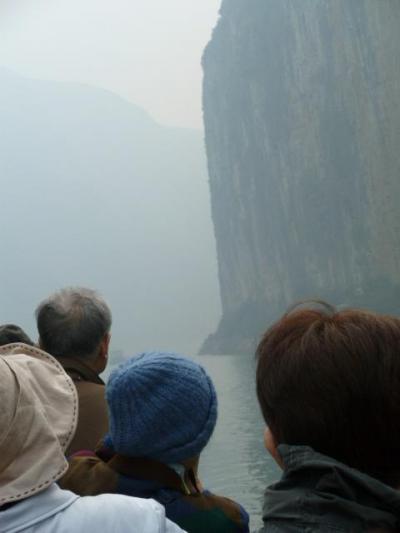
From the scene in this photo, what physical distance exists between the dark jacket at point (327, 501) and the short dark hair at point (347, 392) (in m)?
0.04

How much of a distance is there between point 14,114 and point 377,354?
160 meters

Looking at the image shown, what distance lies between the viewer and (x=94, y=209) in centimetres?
14275

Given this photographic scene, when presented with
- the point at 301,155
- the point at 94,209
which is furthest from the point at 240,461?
the point at 94,209

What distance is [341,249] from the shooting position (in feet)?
127

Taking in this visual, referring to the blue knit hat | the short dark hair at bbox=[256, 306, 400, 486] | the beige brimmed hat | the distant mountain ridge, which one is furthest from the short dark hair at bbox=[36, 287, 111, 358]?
the distant mountain ridge

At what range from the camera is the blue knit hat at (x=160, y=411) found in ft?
4.08

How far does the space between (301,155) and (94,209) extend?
10436cm

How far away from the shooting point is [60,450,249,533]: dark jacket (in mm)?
1233

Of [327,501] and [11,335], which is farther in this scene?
[11,335]

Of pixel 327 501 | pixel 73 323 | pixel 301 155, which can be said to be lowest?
pixel 327 501

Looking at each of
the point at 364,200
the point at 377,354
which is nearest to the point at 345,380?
the point at 377,354

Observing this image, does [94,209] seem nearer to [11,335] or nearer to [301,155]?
[301,155]

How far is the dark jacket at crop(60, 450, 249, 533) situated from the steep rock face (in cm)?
3035

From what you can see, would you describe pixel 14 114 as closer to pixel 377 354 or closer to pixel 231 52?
pixel 231 52
